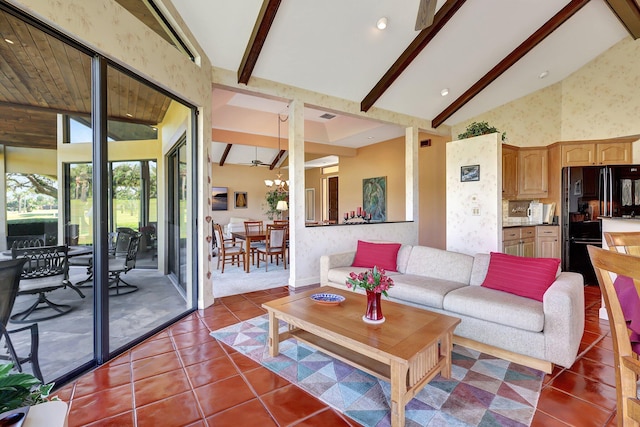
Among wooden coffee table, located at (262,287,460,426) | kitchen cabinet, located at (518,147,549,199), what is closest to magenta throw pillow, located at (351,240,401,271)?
wooden coffee table, located at (262,287,460,426)

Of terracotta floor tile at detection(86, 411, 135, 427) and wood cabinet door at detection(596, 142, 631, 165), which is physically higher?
wood cabinet door at detection(596, 142, 631, 165)

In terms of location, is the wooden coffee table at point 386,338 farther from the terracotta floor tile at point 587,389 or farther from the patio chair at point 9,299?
the patio chair at point 9,299

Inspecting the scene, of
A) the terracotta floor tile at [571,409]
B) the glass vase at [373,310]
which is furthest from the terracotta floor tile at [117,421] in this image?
the terracotta floor tile at [571,409]

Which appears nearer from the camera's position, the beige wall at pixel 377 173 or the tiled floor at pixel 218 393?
the tiled floor at pixel 218 393

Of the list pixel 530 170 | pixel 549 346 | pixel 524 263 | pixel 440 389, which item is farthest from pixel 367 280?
pixel 530 170

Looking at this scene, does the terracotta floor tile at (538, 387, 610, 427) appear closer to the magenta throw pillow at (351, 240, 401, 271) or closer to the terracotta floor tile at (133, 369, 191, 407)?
the magenta throw pillow at (351, 240, 401, 271)

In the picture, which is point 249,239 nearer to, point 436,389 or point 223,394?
point 223,394

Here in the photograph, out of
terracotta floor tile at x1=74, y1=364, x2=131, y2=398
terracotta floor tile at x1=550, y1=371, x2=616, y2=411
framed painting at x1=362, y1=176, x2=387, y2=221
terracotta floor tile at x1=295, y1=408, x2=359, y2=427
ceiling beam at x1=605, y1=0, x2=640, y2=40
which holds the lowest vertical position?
terracotta floor tile at x1=295, y1=408, x2=359, y2=427

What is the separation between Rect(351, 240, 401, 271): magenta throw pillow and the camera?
3871 mm

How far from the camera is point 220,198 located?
10.8 m

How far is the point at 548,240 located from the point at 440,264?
10.3 feet

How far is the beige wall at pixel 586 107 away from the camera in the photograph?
16.4ft

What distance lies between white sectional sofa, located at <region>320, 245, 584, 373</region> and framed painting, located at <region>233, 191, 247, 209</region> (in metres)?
8.65

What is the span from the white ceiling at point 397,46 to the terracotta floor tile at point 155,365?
11.1 ft
